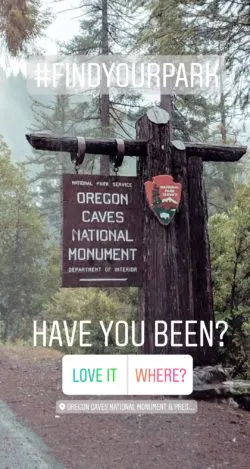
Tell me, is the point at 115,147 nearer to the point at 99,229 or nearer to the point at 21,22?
the point at 99,229

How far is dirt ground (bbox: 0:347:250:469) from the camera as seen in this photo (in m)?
1.92

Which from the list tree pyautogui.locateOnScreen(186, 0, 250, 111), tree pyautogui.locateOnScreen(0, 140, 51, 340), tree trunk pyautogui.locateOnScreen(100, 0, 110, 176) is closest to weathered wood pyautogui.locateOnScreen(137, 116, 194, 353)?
tree trunk pyautogui.locateOnScreen(100, 0, 110, 176)

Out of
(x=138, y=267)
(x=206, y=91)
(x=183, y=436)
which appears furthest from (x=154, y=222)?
(x=183, y=436)

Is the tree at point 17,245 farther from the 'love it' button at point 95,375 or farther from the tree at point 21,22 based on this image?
the 'love it' button at point 95,375

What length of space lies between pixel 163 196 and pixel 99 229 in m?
0.39

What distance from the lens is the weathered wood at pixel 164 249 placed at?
267cm

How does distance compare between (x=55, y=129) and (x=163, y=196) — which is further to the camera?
Answer: (x=55, y=129)

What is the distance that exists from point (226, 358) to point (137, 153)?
123 cm

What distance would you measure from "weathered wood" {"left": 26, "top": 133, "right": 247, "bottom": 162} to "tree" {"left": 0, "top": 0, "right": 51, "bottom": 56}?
47cm

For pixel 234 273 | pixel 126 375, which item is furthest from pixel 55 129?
pixel 126 375

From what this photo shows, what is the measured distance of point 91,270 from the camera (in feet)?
8.32

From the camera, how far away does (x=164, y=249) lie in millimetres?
2750

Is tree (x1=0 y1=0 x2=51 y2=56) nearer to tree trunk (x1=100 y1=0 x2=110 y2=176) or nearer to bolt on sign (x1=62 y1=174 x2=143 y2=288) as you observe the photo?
tree trunk (x1=100 y1=0 x2=110 y2=176)

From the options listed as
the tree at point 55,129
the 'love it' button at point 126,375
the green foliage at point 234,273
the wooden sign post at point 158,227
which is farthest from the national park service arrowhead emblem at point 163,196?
the 'love it' button at point 126,375
